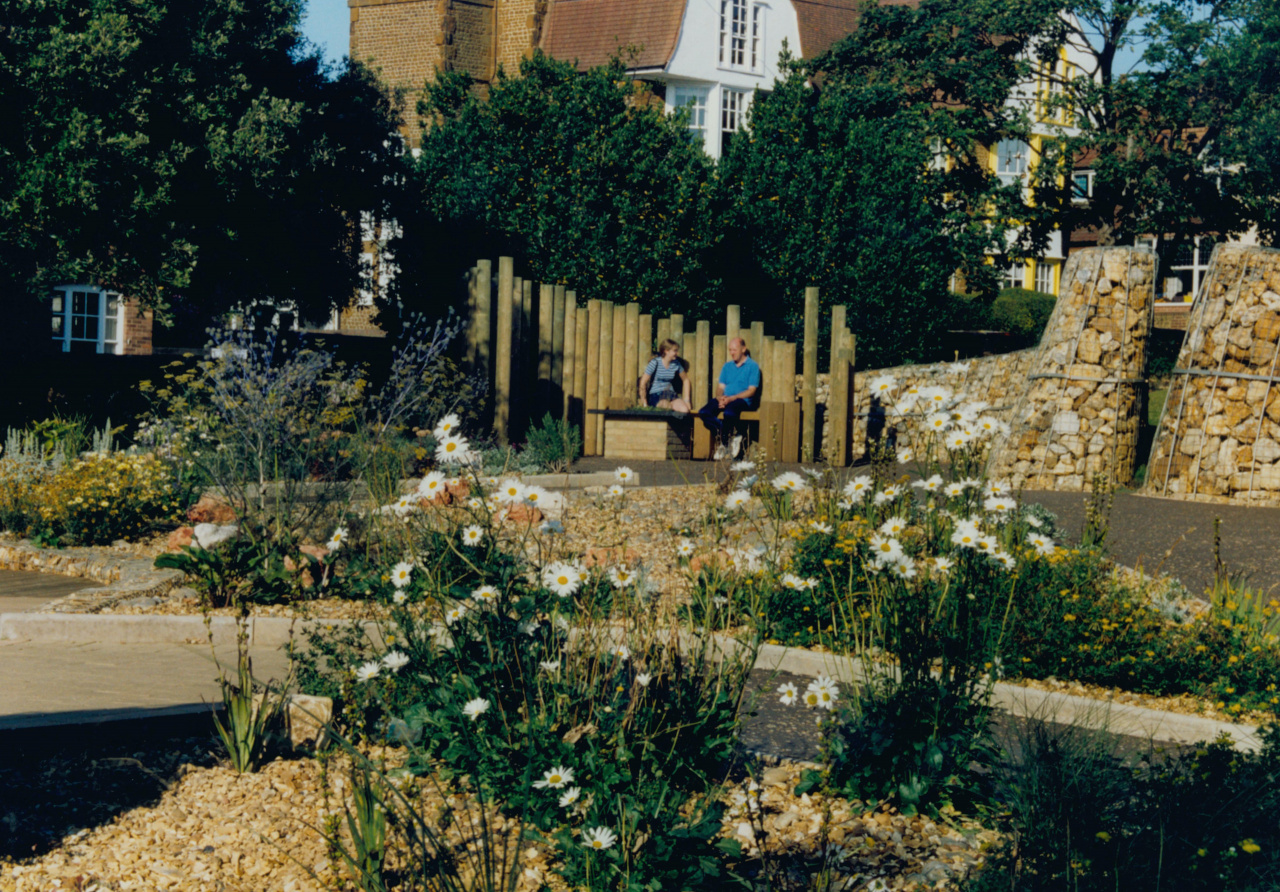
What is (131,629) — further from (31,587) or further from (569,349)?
(569,349)

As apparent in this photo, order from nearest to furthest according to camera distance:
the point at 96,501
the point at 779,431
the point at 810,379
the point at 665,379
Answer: the point at 96,501 → the point at 779,431 → the point at 810,379 → the point at 665,379

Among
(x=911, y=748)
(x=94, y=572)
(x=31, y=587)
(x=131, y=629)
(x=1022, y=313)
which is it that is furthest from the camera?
(x=1022, y=313)

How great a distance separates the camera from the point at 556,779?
347 cm

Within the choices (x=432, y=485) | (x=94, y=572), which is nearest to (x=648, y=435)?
(x=94, y=572)

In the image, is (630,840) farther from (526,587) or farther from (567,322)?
(567,322)

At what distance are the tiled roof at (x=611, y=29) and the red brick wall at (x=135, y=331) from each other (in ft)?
42.0

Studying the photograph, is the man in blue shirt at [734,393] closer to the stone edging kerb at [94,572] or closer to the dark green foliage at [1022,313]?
the stone edging kerb at [94,572]

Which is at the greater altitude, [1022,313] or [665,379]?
[1022,313]

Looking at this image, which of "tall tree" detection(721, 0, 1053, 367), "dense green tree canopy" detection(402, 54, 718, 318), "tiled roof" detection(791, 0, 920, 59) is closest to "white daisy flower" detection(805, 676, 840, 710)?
"dense green tree canopy" detection(402, 54, 718, 318)

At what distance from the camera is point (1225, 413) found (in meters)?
11.3

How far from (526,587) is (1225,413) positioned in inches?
350

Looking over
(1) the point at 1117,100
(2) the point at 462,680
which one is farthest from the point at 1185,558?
(1) the point at 1117,100

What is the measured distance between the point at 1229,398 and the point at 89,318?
21524 mm

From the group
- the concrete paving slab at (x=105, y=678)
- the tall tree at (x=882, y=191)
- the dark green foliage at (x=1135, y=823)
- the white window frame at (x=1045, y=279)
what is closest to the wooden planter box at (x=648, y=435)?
the tall tree at (x=882, y=191)
